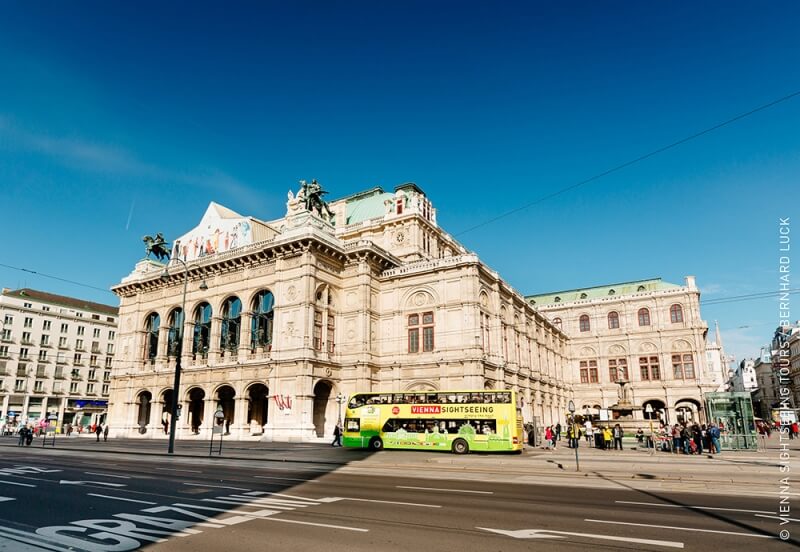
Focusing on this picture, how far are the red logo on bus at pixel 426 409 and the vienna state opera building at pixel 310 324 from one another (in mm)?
11579

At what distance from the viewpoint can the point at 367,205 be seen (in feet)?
214

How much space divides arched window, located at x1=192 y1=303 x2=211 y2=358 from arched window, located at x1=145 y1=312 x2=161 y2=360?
6.66m

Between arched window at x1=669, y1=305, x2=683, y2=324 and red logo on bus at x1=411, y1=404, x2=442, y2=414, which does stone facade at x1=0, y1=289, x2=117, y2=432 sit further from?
arched window at x1=669, y1=305, x2=683, y2=324

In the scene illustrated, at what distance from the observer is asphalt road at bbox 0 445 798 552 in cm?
843

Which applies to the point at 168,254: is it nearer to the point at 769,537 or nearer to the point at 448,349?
the point at 448,349

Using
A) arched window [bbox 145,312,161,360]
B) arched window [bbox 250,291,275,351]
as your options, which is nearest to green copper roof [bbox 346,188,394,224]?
arched window [bbox 250,291,275,351]

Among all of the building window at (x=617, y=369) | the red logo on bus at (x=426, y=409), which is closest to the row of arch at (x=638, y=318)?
the building window at (x=617, y=369)

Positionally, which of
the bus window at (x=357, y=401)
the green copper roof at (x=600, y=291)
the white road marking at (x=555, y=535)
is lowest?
the white road marking at (x=555, y=535)

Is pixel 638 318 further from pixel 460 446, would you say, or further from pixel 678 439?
pixel 460 446

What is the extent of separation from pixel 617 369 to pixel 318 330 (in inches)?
1997

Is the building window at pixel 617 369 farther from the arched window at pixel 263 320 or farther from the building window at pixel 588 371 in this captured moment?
the arched window at pixel 263 320

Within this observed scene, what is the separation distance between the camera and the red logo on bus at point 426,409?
3189 cm

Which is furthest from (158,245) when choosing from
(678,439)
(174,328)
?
(678,439)

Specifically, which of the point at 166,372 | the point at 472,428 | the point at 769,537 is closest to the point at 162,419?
the point at 166,372
